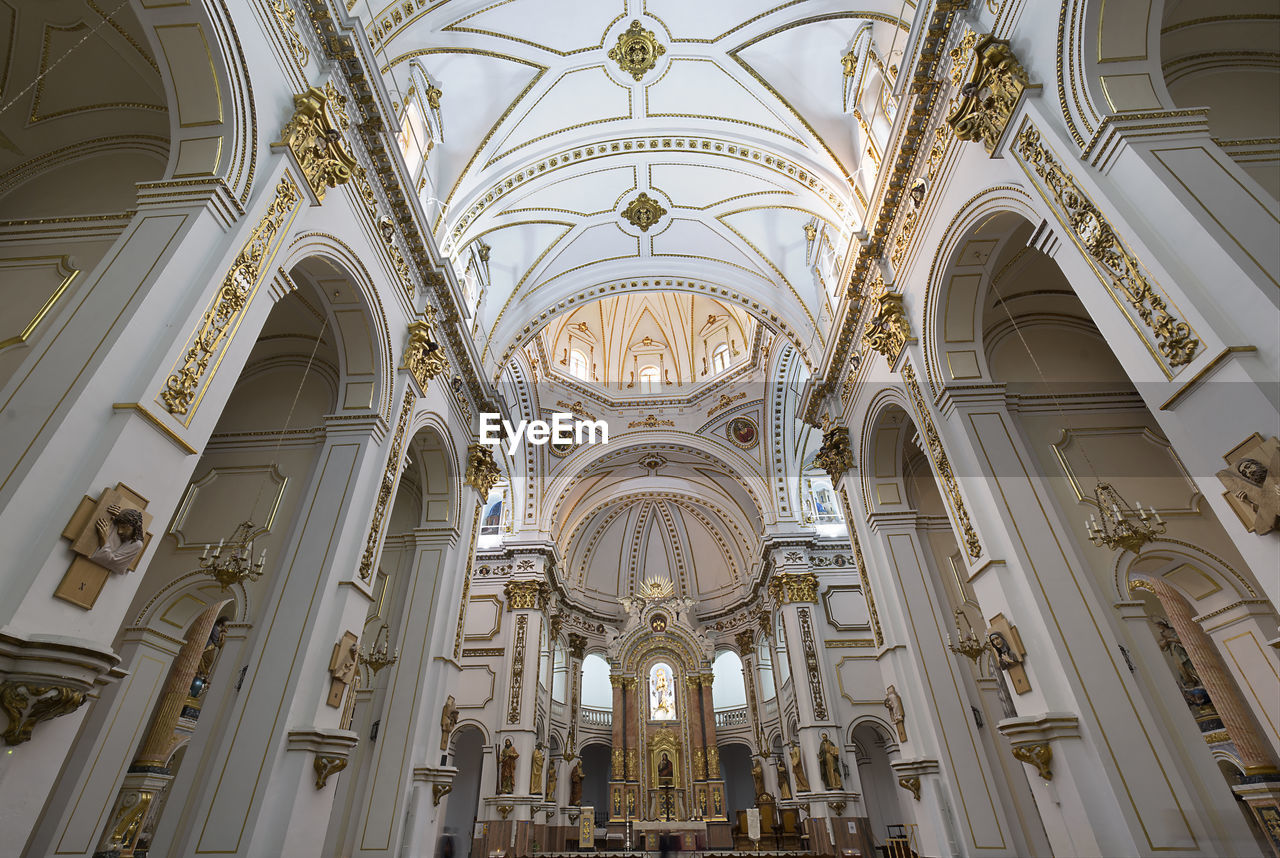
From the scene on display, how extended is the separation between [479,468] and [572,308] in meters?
4.47

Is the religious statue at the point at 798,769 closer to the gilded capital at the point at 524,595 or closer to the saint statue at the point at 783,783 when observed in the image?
the saint statue at the point at 783,783

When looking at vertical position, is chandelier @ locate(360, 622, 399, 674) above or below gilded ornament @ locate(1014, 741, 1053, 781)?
above

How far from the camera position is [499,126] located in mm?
10562

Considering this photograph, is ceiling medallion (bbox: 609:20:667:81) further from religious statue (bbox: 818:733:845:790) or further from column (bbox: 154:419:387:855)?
religious statue (bbox: 818:733:845:790)

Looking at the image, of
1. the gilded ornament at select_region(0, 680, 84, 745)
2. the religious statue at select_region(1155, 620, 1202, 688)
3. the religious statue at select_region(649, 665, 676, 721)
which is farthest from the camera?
the religious statue at select_region(649, 665, 676, 721)

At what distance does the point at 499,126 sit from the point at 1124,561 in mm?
10464

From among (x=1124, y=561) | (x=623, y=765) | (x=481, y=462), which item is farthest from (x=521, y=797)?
(x=1124, y=561)

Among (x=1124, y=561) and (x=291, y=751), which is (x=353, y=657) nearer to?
(x=291, y=751)

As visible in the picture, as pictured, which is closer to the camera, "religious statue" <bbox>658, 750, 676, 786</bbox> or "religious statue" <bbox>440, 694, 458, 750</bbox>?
"religious statue" <bbox>440, 694, 458, 750</bbox>

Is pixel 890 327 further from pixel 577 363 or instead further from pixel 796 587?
pixel 577 363

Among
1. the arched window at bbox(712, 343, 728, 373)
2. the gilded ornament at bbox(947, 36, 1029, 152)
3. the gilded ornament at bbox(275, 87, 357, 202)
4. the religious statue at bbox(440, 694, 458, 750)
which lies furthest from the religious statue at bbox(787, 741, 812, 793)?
the gilded ornament at bbox(275, 87, 357, 202)

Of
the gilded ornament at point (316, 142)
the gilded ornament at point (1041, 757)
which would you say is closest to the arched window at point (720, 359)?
the gilded ornament at point (316, 142)

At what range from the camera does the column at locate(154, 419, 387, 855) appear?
574 centimetres

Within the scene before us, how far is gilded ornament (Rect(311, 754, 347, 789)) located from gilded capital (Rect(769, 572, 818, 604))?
47.1ft
